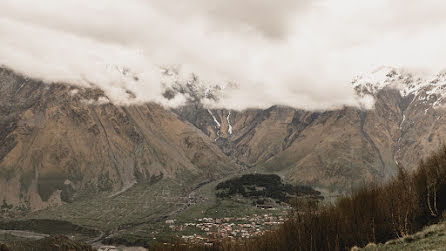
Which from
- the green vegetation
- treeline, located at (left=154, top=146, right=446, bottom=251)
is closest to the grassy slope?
treeline, located at (left=154, top=146, right=446, bottom=251)

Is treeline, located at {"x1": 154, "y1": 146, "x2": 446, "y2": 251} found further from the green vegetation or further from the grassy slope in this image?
the green vegetation

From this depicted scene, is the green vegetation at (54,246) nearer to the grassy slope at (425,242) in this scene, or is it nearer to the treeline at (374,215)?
the treeline at (374,215)

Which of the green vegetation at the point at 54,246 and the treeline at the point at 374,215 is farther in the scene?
the green vegetation at the point at 54,246

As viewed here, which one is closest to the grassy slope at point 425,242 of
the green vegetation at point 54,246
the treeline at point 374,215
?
the treeline at point 374,215

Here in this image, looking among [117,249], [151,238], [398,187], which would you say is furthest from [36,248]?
[398,187]

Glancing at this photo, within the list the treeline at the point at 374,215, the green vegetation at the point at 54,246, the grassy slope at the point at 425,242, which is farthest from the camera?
the green vegetation at the point at 54,246

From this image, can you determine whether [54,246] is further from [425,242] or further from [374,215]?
[425,242]

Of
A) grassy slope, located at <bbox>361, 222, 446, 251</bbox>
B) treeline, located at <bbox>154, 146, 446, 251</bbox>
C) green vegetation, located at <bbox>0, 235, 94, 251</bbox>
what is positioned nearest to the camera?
grassy slope, located at <bbox>361, 222, 446, 251</bbox>

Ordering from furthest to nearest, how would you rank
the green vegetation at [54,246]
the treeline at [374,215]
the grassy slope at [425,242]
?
the green vegetation at [54,246] → the treeline at [374,215] → the grassy slope at [425,242]

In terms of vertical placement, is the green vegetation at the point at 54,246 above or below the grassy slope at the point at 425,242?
below
